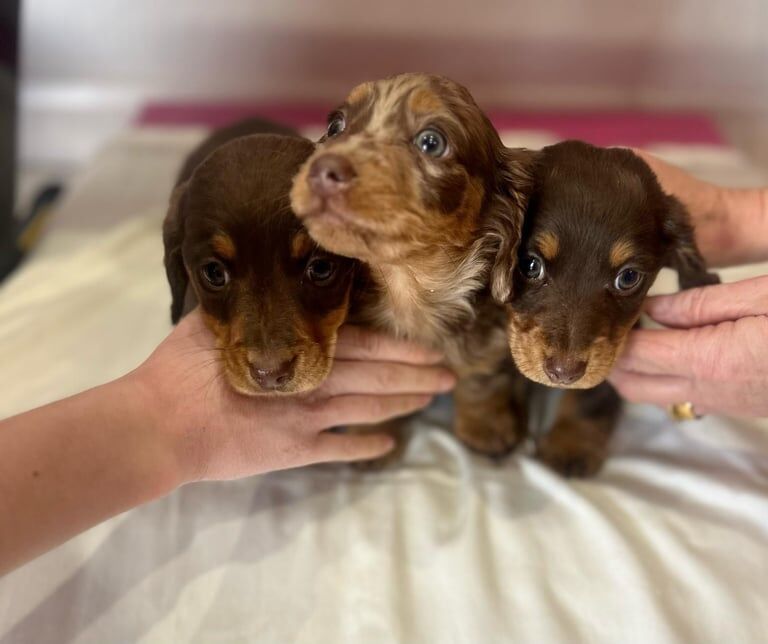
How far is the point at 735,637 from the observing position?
5.03 ft

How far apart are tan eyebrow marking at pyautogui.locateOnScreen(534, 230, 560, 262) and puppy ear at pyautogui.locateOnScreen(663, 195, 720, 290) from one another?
0.29 meters

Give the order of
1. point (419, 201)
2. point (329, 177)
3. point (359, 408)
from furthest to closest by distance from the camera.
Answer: point (359, 408)
point (419, 201)
point (329, 177)

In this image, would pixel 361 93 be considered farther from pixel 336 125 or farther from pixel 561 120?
pixel 561 120

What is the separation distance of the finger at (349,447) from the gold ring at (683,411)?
75 centimetres

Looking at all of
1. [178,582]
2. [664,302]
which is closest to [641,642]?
[664,302]

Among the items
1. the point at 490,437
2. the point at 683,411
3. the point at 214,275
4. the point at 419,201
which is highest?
the point at 419,201

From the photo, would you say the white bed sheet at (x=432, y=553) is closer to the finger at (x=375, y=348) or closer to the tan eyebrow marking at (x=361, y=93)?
the finger at (x=375, y=348)

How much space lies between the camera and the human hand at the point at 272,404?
1558mm

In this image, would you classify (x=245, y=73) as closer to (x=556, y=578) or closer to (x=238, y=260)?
(x=238, y=260)

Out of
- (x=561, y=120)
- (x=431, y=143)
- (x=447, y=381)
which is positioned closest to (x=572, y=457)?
(x=447, y=381)

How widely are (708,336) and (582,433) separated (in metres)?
0.46

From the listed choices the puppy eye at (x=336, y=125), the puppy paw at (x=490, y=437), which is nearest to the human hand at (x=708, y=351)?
the puppy paw at (x=490, y=437)

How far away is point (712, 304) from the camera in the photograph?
1691mm

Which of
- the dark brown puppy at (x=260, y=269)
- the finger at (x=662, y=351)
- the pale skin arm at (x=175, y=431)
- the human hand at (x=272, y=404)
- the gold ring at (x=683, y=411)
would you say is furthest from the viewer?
the gold ring at (x=683, y=411)
